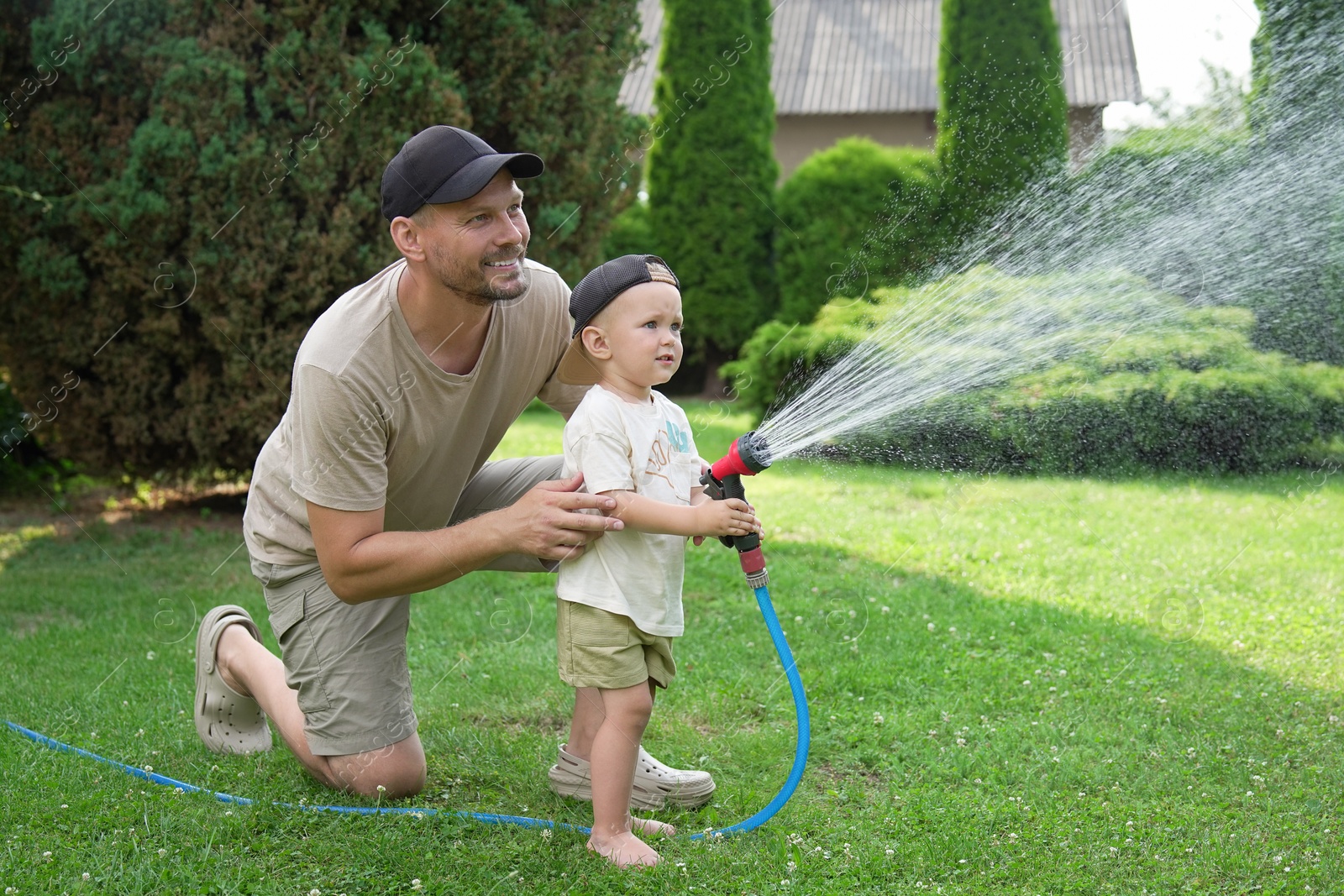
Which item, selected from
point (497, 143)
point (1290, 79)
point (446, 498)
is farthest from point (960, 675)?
point (1290, 79)

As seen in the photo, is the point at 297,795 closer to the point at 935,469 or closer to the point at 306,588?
the point at 306,588

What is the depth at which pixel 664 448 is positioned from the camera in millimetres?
2930

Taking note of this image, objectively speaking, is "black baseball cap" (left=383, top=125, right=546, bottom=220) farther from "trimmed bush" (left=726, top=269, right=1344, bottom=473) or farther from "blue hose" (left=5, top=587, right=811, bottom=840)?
"trimmed bush" (left=726, top=269, right=1344, bottom=473)

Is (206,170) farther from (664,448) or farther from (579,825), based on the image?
(579,825)

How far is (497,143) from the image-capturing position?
23.2ft

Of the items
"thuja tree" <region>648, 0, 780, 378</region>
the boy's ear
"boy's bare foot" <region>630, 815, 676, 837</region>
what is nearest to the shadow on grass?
"boy's bare foot" <region>630, 815, 676, 837</region>

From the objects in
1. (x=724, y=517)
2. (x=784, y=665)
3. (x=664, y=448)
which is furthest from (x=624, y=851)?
(x=664, y=448)

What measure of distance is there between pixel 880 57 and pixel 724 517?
1810 cm

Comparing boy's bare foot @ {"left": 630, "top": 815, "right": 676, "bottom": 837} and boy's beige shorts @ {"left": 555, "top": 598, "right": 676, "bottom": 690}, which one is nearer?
boy's beige shorts @ {"left": 555, "top": 598, "right": 676, "bottom": 690}

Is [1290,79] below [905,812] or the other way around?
the other way around

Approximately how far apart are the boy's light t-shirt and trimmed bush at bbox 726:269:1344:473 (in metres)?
5.17

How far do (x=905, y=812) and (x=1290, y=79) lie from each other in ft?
24.2

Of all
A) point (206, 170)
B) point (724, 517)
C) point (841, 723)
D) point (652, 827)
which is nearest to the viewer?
point (724, 517)

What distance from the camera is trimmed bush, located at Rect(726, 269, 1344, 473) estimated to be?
322 inches
